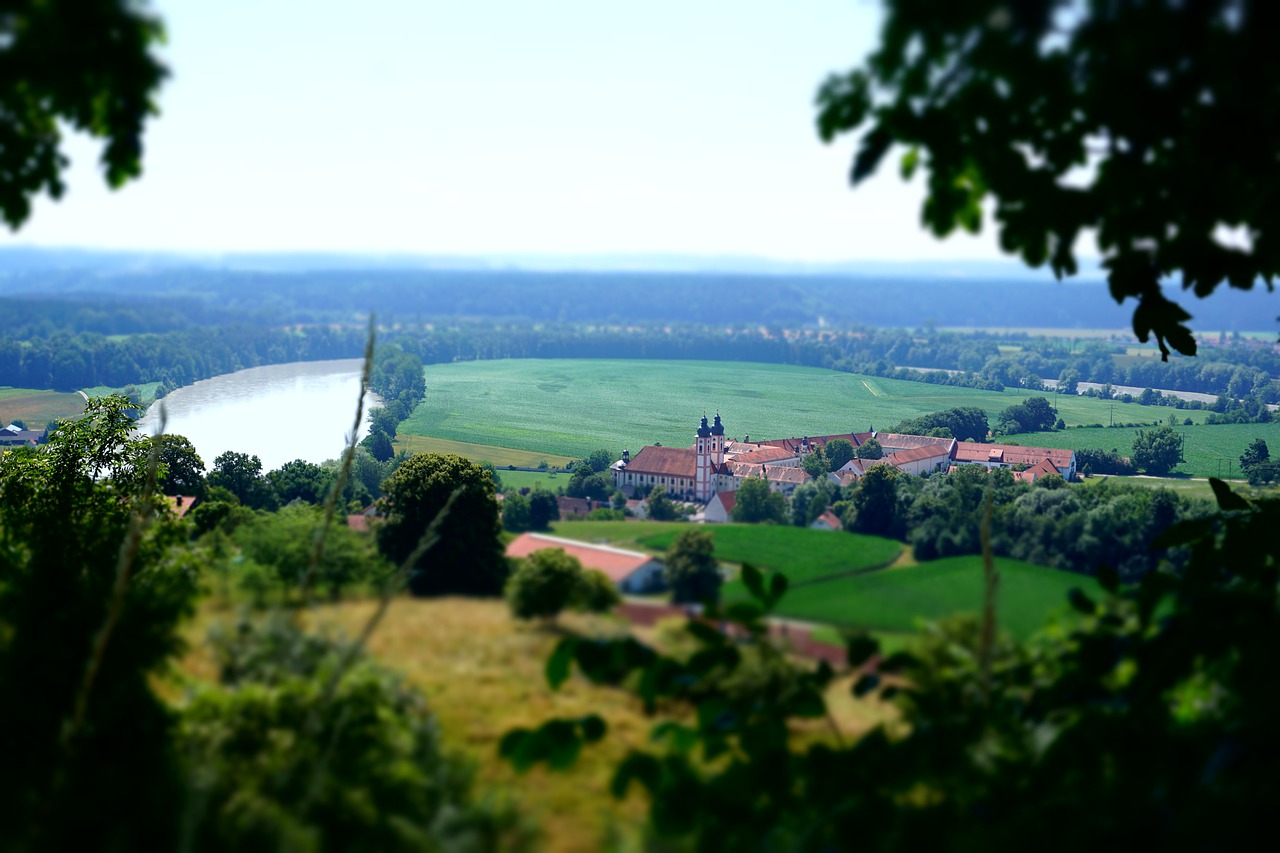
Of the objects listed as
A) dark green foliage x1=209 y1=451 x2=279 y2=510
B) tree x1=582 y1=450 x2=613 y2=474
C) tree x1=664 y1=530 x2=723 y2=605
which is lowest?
tree x1=582 y1=450 x2=613 y2=474

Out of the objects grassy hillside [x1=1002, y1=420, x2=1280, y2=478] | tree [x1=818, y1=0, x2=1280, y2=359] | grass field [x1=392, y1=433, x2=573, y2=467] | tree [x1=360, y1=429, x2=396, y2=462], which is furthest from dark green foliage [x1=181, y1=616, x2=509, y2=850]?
tree [x1=360, y1=429, x2=396, y2=462]

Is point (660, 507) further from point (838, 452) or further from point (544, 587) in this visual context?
point (544, 587)

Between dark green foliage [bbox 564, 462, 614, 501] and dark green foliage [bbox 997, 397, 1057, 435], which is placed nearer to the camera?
dark green foliage [bbox 564, 462, 614, 501]

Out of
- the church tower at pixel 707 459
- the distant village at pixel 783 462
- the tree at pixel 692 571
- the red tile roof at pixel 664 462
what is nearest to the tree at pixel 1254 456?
the distant village at pixel 783 462

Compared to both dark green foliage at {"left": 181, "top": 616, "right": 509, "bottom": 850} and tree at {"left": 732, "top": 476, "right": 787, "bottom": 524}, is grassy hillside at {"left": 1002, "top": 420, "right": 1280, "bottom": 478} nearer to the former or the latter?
tree at {"left": 732, "top": 476, "right": 787, "bottom": 524}

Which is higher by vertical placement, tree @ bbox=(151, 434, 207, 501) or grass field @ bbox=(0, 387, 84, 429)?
tree @ bbox=(151, 434, 207, 501)

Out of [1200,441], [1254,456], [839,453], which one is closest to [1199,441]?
[1200,441]

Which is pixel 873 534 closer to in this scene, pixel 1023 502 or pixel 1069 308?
pixel 1023 502
